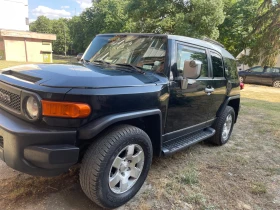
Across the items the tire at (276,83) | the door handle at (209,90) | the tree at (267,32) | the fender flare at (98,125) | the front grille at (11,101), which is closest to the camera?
the fender flare at (98,125)

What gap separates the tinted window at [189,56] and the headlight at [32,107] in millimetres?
1792

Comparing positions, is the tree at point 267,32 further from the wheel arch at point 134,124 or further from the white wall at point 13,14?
the white wall at point 13,14

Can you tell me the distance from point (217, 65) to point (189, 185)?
7.03 ft

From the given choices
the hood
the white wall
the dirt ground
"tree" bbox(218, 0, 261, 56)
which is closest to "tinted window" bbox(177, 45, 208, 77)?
the hood

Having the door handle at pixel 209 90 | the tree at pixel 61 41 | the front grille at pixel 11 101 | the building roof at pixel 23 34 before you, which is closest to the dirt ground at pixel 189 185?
the front grille at pixel 11 101

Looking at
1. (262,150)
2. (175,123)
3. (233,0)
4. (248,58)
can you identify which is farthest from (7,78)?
(233,0)

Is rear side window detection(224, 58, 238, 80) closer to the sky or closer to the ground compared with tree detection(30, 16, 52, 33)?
closer to the ground

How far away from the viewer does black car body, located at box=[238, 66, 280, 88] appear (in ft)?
54.5

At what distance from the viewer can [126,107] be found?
2391 mm

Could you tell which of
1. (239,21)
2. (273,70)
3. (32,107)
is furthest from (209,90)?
(239,21)

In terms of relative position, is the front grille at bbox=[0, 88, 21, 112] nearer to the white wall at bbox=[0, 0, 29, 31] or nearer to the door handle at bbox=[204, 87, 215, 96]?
the door handle at bbox=[204, 87, 215, 96]

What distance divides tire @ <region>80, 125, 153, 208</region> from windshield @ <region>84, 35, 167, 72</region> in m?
1.00

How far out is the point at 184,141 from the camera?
3.51 m

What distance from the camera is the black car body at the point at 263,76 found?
1661 centimetres
